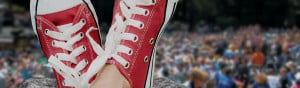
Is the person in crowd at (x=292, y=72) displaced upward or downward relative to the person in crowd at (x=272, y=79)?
upward

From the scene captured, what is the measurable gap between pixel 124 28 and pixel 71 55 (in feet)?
0.83

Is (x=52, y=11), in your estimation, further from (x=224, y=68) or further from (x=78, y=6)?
(x=224, y=68)

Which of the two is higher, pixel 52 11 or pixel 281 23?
pixel 52 11

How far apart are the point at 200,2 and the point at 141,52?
135 ft

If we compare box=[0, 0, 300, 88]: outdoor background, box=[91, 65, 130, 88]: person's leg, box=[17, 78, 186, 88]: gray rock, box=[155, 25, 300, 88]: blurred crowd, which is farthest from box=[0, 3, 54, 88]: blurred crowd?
box=[155, 25, 300, 88]: blurred crowd

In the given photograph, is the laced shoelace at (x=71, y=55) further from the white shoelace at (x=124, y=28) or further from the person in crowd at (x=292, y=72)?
the person in crowd at (x=292, y=72)

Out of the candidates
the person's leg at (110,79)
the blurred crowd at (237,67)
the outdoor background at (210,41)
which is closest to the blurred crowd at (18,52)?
the outdoor background at (210,41)

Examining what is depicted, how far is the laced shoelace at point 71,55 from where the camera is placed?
3.73 m

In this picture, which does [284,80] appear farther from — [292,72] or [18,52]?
[18,52]

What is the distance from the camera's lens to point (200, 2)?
147 ft

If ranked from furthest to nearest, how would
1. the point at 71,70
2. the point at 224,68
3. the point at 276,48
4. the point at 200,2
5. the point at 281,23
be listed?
the point at 281,23
the point at 200,2
the point at 276,48
the point at 224,68
the point at 71,70

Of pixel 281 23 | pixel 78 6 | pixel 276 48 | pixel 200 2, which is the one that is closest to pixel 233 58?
pixel 276 48

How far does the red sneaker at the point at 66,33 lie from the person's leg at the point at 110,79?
0.09m

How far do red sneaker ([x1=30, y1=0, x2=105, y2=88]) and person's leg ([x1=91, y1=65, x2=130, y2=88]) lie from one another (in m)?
0.09
